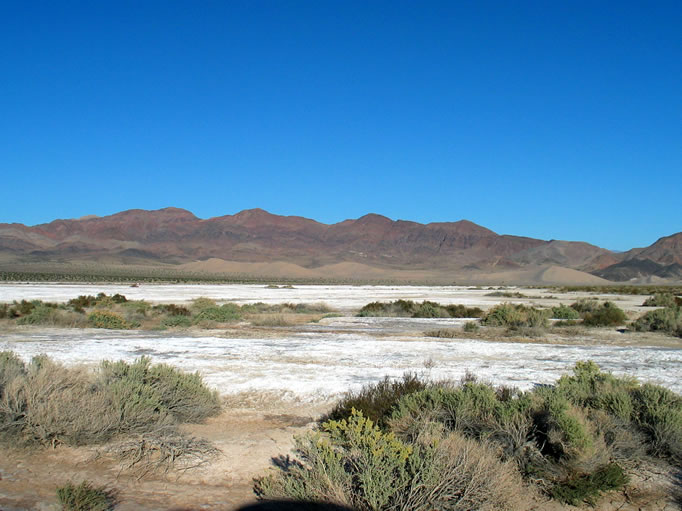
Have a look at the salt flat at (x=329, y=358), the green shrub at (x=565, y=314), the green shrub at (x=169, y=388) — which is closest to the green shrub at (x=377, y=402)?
the salt flat at (x=329, y=358)

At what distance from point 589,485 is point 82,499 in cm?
461

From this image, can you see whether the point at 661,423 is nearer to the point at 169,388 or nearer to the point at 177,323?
the point at 169,388

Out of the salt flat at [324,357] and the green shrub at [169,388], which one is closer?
the green shrub at [169,388]

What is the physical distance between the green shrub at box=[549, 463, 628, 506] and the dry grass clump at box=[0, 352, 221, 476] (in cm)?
382

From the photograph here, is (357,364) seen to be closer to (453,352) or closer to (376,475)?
(453,352)

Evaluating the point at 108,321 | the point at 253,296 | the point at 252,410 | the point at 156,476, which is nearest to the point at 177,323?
the point at 108,321

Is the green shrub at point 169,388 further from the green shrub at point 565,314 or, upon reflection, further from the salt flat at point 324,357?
the green shrub at point 565,314

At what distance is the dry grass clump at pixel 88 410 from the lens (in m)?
6.57

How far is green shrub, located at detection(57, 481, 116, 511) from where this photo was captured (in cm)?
500

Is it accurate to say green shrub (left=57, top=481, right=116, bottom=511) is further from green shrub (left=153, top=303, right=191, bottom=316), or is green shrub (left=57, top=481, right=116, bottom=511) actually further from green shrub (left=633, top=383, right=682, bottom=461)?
green shrub (left=153, top=303, right=191, bottom=316)

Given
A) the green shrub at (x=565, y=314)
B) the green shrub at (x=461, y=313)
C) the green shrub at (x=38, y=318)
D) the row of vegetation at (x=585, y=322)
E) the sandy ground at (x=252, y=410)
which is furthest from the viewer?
the green shrub at (x=461, y=313)

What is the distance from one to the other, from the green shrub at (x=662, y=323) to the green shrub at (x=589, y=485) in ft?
56.1

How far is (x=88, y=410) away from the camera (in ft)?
22.1

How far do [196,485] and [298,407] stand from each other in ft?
10.2
